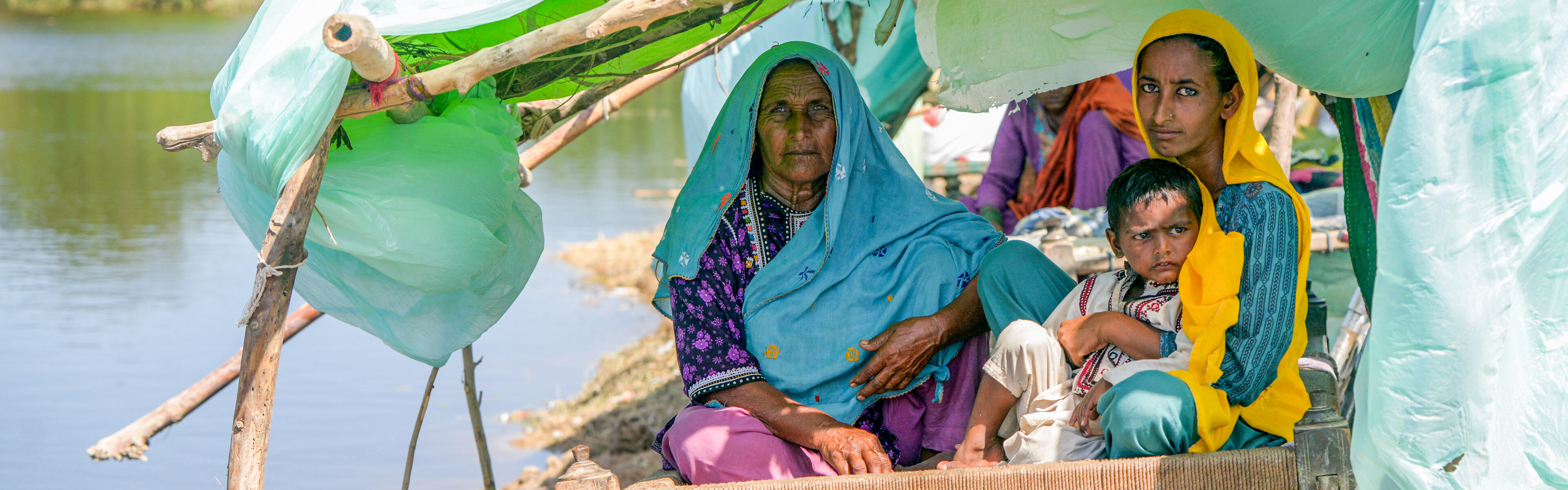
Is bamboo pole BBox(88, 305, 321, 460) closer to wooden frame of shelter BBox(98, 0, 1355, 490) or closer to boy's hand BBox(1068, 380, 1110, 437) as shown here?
wooden frame of shelter BBox(98, 0, 1355, 490)

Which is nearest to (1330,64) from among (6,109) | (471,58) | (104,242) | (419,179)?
(471,58)

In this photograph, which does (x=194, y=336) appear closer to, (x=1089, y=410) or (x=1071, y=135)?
(x=1071, y=135)

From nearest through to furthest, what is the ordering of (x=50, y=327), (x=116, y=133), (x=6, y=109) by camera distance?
(x=50, y=327), (x=116, y=133), (x=6, y=109)

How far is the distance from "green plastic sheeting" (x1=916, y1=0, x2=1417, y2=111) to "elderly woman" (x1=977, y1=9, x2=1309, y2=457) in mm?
75

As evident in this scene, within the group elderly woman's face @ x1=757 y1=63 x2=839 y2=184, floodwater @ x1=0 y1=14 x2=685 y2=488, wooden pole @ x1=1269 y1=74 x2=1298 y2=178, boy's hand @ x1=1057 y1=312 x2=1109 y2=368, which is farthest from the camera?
floodwater @ x1=0 y1=14 x2=685 y2=488

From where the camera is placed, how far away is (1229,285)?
193 cm

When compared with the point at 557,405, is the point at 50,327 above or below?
below

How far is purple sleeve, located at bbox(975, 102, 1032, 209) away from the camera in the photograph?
4.75m

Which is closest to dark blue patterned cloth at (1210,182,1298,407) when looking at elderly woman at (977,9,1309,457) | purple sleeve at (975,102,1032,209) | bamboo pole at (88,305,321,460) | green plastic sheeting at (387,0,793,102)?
elderly woman at (977,9,1309,457)

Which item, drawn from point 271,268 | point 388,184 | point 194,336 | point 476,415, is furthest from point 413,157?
point 194,336

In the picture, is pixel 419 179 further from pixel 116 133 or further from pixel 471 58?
pixel 116 133

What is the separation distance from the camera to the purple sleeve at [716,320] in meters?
2.45

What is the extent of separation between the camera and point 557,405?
5.85 metres

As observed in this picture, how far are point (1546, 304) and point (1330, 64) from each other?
54 centimetres
